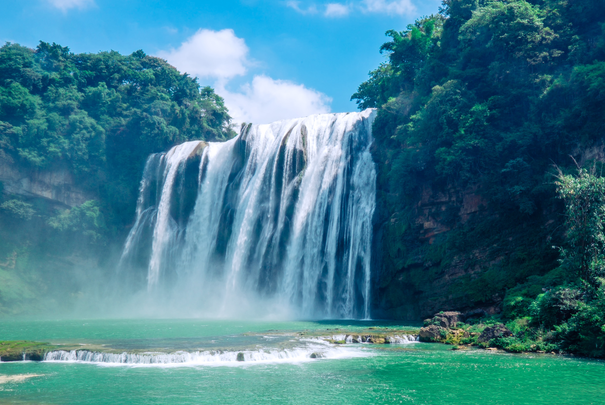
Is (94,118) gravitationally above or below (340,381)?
above

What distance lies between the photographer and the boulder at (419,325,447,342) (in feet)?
67.5

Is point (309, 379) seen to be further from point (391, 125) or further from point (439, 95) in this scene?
point (391, 125)

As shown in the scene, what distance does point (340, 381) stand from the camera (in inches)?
531

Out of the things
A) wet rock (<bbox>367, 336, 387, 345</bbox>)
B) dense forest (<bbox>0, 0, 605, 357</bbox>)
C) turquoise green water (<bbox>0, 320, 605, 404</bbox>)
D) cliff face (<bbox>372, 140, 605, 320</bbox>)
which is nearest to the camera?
turquoise green water (<bbox>0, 320, 605, 404</bbox>)

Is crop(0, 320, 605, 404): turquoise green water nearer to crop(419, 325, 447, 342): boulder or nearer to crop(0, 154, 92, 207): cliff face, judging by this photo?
crop(419, 325, 447, 342): boulder

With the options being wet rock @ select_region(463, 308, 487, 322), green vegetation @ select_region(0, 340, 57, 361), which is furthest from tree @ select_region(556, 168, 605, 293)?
green vegetation @ select_region(0, 340, 57, 361)

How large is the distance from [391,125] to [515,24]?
9645 mm

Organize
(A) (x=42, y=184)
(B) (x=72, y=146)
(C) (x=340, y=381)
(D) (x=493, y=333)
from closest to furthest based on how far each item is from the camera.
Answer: (C) (x=340, y=381)
(D) (x=493, y=333)
(A) (x=42, y=184)
(B) (x=72, y=146)

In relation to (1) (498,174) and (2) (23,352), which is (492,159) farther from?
(2) (23,352)

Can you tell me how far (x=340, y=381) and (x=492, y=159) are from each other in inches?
676

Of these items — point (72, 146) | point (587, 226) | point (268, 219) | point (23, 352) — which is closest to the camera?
point (23, 352)

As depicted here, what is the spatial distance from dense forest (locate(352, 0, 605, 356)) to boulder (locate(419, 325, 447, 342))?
2828mm

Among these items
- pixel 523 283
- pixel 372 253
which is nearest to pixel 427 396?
pixel 523 283

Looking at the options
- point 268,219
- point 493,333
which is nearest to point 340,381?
point 493,333
